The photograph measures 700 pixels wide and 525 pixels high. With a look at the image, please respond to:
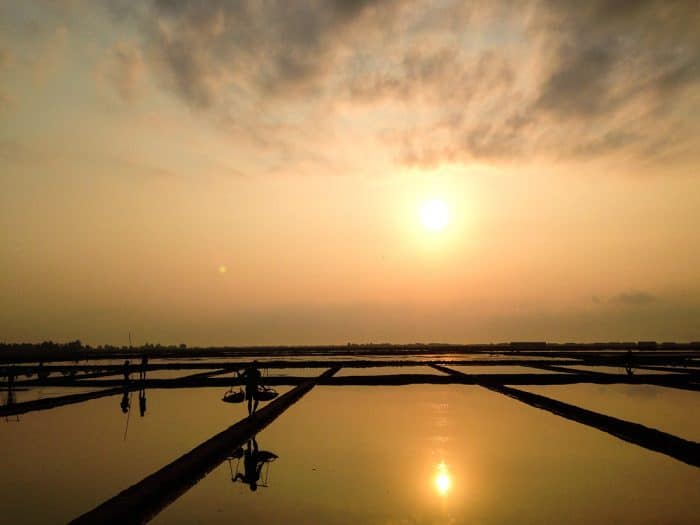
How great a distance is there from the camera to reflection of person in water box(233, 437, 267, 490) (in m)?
12.6

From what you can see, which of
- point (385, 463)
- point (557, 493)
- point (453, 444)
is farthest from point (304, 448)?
point (557, 493)

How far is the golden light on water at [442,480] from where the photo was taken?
39.0ft

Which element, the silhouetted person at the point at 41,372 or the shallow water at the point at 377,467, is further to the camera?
the silhouetted person at the point at 41,372

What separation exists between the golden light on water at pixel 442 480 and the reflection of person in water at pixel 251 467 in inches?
173

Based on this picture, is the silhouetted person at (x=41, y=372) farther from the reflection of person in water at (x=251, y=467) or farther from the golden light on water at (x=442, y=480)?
the golden light on water at (x=442, y=480)

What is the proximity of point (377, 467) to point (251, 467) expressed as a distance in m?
3.41

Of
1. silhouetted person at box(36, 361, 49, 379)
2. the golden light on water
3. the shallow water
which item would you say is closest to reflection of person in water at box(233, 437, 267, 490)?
the shallow water

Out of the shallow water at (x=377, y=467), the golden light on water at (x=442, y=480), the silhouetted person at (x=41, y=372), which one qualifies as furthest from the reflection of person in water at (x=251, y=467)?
the silhouetted person at (x=41, y=372)

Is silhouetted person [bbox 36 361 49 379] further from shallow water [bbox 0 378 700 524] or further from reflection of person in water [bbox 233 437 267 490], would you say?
reflection of person in water [bbox 233 437 267 490]

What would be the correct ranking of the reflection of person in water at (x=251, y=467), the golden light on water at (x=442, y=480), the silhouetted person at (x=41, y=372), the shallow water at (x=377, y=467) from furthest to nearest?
the silhouetted person at (x=41, y=372), the reflection of person in water at (x=251, y=467), the golden light on water at (x=442, y=480), the shallow water at (x=377, y=467)

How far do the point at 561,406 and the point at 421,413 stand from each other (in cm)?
936

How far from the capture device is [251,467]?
44.2 feet

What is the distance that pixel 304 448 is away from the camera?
16.1 metres

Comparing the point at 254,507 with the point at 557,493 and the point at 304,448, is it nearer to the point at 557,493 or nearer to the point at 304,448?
the point at 304,448
